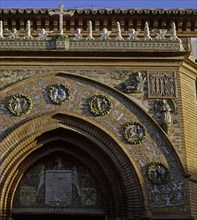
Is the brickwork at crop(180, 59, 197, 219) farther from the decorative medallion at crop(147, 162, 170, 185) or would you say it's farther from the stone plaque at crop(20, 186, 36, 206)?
the stone plaque at crop(20, 186, 36, 206)

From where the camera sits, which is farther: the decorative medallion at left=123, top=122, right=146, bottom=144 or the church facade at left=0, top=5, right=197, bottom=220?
the decorative medallion at left=123, top=122, right=146, bottom=144

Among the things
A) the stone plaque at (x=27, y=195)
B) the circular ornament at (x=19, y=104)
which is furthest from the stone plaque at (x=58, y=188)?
the circular ornament at (x=19, y=104)

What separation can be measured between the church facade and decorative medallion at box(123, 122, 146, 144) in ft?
0.09

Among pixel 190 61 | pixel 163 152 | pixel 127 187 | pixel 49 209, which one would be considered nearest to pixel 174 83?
pixel 190 61

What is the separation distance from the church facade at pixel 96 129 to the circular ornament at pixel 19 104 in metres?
0.03

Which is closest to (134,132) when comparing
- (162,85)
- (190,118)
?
(162,85)

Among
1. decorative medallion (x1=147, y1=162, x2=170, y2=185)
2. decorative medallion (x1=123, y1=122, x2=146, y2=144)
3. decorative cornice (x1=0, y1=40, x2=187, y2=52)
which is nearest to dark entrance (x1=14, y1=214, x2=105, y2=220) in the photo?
decorative medallion (x1=147, y1=162, x2=170, y2=185)

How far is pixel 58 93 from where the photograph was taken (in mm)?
15812

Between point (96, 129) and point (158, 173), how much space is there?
2074 mm

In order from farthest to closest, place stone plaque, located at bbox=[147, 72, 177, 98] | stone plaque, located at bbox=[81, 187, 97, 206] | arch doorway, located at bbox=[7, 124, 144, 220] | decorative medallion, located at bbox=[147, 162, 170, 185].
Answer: stone plaque, located at bbox=[147, 72, 177, 98] → stone plaque, located at bbox=[81, 187, 97, 206] → arch doorway, located at bbox=[7, 124, 144, 220] → decorative medallion, located at bbox=[147, 162, 170, 185]

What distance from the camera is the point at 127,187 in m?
15.0

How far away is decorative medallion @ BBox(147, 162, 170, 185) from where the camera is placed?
1498cm

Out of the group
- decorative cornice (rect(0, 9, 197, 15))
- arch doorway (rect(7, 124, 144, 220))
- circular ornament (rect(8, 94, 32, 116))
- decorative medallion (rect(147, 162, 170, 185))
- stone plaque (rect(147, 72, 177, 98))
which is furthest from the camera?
decorative cornice (rect(0, 9, 197, 15))

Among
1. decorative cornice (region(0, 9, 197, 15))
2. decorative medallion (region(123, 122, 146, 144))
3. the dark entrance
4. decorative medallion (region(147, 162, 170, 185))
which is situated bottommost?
the dark entrance
